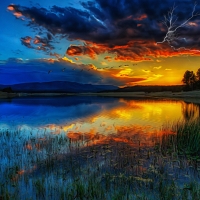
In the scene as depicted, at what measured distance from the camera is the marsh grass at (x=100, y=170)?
364 inches

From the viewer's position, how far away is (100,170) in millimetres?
12031

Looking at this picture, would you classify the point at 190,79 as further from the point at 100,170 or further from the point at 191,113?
the point at 100,170

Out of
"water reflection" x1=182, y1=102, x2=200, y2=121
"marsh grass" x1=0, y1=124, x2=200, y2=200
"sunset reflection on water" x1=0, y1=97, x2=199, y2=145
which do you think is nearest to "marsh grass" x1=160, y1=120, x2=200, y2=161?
"marsh grass" x1=0, y1=124, x2=200, y2=200

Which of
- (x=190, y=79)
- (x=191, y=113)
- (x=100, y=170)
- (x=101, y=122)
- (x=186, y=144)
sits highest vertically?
(x=190, y=79)

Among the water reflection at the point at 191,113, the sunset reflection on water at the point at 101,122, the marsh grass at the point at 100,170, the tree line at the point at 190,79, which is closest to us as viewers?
the marsh grass at the point at 100,170

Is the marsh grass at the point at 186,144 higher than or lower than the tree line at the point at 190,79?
lower

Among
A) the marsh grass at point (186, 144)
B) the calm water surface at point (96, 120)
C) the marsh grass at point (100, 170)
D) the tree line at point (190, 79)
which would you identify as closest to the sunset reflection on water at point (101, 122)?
the calm water surface at point (96, 120)

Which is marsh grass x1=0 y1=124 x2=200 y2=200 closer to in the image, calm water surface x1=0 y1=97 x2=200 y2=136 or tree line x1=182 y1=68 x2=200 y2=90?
calm water surface x1=0 y1=97 x2=200 y2=136

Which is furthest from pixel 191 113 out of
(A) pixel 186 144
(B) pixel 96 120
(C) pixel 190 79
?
(C) pixel 190 79

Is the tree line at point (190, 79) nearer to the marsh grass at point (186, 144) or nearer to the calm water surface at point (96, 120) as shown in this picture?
the calm water surface at point (96, 120)

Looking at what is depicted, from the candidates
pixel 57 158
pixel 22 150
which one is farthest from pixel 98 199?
pixel 22 150

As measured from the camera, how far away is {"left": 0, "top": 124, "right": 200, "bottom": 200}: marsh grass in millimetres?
9234

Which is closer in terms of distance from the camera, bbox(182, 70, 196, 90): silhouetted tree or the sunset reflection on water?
the sunset reflection on water

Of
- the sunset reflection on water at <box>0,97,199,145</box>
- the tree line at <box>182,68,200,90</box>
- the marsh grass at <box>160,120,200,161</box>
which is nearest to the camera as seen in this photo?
the marsh grass at <box>160,120,200,161</box>
